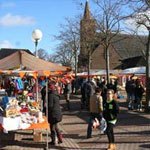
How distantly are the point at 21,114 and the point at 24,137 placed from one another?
2.43 metres

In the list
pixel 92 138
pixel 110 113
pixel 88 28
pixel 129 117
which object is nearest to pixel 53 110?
pixel 110 113

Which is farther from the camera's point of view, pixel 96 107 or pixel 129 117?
pixel 129 117

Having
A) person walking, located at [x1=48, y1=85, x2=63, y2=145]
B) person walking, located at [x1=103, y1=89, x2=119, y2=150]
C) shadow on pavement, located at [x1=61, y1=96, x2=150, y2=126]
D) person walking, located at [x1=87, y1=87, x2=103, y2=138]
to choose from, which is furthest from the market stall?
shadow on pavement, located at [x1=61, y1=96, x2=150, y2=126]

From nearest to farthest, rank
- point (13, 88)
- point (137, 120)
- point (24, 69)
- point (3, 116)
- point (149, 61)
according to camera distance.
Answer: point (3, 116), point (24, 69), point (137, 120), point (149, 61), point (13, 88)

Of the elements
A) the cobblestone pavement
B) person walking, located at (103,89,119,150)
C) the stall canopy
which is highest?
Answer: the stall canopy

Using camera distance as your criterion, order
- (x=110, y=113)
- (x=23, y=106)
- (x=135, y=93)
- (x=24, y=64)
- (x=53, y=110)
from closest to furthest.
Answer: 1. (x=110, y=113)
2. (x=53, y=110)
3. (x=24, y=64)
4. (x=23, y=106)
5. (x=135, y=93)

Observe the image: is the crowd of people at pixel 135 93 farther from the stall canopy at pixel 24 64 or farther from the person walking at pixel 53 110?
the person walking at pixel 53 110

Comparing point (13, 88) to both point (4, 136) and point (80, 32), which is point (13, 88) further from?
point (4, 136)

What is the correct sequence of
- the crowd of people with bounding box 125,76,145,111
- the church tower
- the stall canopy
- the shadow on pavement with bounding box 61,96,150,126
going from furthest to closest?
the church tower < the crowd of people with bounding box 125,76,145,111 < the shadow on pavement with bounding box 61,96,150,126 < the stall canopy

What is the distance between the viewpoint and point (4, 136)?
1488 cm

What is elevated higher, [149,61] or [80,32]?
[80,32]

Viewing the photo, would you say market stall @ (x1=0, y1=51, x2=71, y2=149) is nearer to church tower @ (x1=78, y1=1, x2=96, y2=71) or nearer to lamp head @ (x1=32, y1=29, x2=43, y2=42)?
lamp head @ (x1=32, y1=29, x2=43, y2=42)

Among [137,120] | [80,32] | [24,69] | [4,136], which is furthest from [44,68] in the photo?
[80,32]

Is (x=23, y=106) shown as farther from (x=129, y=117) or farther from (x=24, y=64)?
(x=129, y=117)
